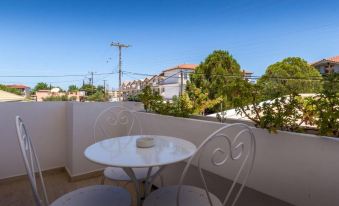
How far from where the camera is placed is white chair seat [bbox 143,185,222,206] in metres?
1.15

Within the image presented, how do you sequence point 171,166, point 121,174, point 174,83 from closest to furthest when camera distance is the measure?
1. point 121,174
2. point 171,166
3. point 174,83

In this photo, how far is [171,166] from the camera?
2178 mm

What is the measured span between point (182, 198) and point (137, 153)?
0.35 meters

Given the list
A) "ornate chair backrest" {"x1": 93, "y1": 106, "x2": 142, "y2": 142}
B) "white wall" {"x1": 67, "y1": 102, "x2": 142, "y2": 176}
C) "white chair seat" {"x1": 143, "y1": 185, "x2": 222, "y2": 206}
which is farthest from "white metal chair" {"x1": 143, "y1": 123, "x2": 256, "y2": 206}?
"white wall" {"x1": 67, "y1": 102, "x2": 142, "y2": 176}

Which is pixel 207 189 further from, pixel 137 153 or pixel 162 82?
pixel 162 82

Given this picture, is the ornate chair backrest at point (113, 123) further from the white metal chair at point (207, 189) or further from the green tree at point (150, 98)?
the white metal chair at point (207, 189)

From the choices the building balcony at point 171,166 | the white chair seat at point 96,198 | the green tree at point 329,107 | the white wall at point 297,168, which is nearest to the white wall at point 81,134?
the building balcony at point 171,166

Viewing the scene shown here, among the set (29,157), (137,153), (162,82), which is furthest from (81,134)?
(162,82)

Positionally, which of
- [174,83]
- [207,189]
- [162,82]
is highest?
[174,83]

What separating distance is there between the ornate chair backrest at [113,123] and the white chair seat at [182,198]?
1.49 meters

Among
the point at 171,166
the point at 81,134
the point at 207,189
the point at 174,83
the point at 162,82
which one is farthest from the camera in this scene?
the point at 174,83

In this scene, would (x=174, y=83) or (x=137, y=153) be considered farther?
(x=174, y=83)

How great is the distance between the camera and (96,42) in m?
16.0

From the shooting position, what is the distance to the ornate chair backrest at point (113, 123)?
2.79m
